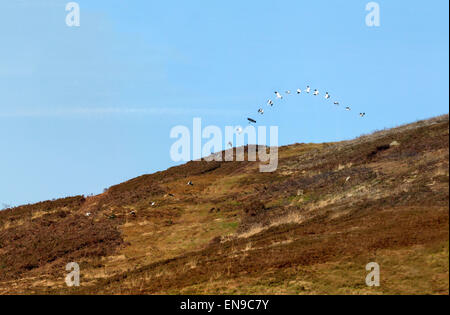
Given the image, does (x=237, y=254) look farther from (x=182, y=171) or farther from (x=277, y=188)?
(x=182, y=171)

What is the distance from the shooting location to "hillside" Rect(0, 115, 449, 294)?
66.7 feet

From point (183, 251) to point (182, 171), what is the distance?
92.8 ft

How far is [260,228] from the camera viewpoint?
33.0 m

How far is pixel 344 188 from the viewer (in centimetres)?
3578

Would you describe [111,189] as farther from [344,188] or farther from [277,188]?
[344,188]

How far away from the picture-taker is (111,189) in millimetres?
57688

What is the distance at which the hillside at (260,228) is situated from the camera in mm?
20344
